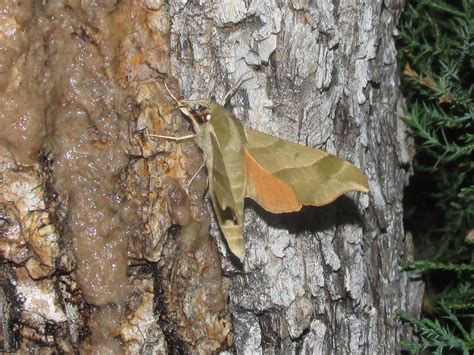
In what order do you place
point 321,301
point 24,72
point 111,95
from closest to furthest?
point 24,72, point 111,95, point 321,301

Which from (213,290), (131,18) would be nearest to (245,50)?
(131,18)

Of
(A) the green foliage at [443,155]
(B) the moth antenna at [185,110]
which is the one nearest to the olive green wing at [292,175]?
(B) the moth antenna at [185,110]

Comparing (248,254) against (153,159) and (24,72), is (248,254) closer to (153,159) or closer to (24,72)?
(153,159)

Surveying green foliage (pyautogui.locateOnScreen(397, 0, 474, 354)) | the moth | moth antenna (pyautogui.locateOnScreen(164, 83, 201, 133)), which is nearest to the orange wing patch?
the moth

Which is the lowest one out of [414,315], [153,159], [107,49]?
[414,315]

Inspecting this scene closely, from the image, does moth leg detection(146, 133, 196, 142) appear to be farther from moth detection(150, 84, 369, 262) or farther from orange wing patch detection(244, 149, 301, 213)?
orange wing patch detection(244, 149, 301, 213)

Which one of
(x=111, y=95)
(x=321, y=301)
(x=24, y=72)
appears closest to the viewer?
(x=24, y=72)
